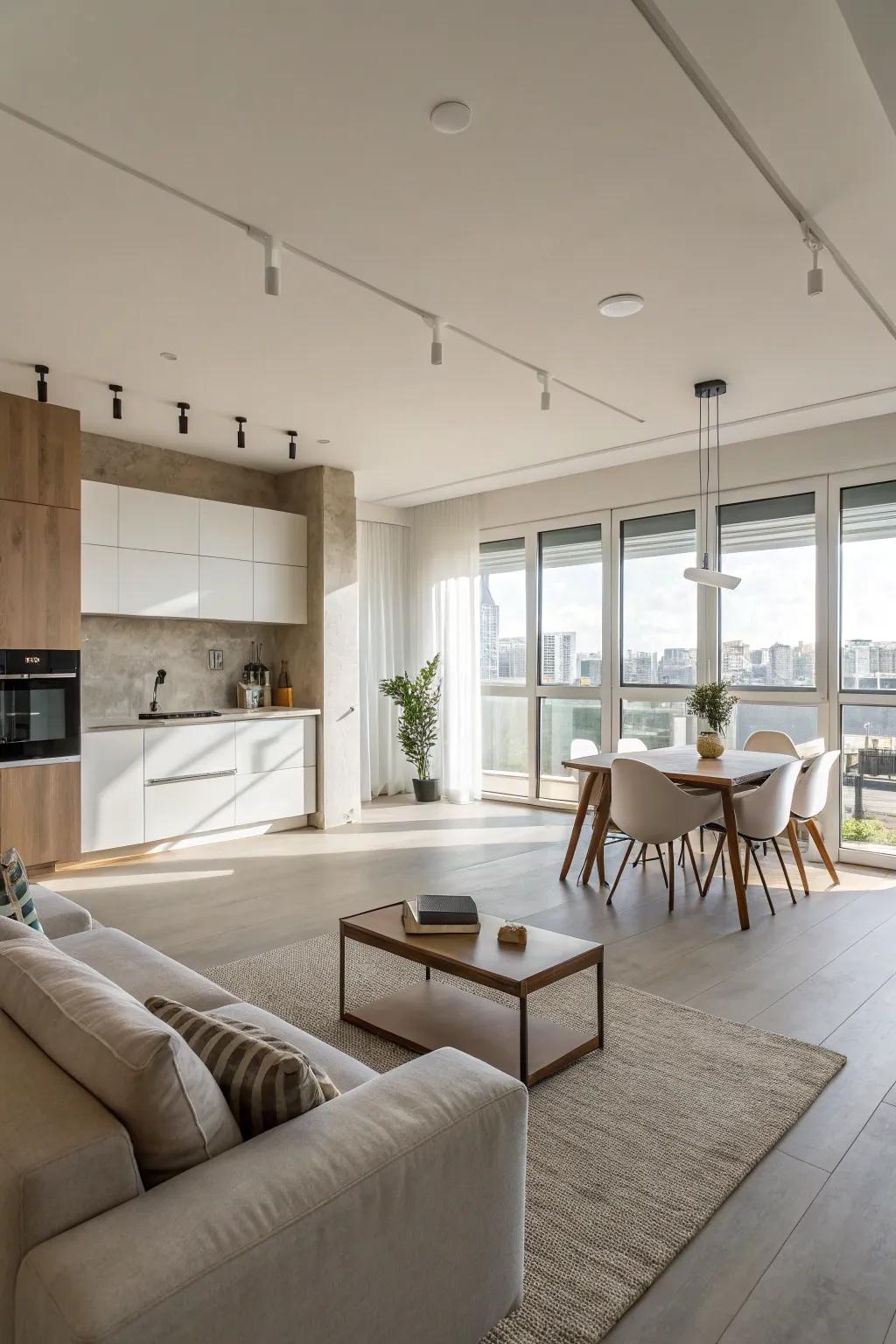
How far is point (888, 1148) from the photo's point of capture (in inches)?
84.9

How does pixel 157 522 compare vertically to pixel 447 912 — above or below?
above

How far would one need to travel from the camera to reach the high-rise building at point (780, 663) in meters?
5.40

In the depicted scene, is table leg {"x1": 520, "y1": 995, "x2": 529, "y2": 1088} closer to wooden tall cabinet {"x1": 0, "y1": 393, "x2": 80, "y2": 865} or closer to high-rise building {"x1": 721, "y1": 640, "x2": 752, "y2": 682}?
wooden tall cabinet {"x1": 0, "y1": 393, "x2": 80, "y2": 865}

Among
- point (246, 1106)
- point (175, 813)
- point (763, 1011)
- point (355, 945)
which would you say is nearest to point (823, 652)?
point (763, 1011)

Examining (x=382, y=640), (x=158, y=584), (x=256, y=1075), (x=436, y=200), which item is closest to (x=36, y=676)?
(x=158, y=584)

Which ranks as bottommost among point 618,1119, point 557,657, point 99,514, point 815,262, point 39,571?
point 618,1119

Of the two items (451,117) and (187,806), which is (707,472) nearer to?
(451,117)

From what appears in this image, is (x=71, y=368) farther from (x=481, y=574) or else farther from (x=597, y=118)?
(x=481, y=574)

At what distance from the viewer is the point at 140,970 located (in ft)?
7.16

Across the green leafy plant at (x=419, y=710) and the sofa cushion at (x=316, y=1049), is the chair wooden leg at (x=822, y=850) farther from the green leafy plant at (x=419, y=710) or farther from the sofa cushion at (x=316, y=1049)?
the sofa cushion at (x=316, y=1049)

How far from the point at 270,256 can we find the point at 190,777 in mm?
3544

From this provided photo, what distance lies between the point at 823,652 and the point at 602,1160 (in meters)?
3.89

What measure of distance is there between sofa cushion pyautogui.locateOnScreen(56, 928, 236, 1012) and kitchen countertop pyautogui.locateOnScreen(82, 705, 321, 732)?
111 inches

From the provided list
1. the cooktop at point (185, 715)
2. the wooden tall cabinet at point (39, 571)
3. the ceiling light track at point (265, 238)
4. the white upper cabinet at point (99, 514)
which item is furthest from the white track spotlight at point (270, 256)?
the cooktop at point (185, 715)
